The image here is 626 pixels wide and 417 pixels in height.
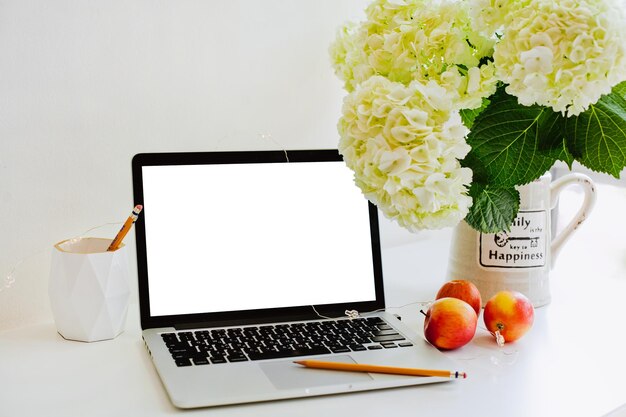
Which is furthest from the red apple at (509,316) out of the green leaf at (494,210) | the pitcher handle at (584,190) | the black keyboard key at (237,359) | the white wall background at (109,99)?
the white wall background at (109,99)

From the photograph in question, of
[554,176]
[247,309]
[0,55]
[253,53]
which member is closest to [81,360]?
[247,309]

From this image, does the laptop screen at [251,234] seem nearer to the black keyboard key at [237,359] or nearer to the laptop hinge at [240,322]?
the laptop hinge at [240,322]

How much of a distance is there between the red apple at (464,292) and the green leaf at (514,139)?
0.24 m

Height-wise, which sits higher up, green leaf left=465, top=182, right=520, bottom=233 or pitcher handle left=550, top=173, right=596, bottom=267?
green leaf left=465, top=182, right=520, bottom=233

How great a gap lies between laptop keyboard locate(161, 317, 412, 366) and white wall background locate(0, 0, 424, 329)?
227mm

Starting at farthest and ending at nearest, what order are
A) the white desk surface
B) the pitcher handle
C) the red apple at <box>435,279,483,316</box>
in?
the pitcher handle
the red apple at <box>435,279,483,316</box>
the white desk surface

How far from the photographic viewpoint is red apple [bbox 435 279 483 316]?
3.43 feet

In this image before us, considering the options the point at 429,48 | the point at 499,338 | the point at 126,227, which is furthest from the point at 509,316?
the point at 126,227

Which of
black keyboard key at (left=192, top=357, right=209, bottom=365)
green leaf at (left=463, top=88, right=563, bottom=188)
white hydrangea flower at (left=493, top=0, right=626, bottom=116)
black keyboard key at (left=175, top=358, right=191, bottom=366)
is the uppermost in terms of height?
white hydrangea flower at (left=493, top=0, right=626, bottom=116)

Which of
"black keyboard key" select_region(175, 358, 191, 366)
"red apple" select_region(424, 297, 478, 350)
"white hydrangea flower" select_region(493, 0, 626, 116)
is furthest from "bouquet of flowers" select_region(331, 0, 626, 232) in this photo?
"black keyboard key" select_region(175, 358, 191, 366)

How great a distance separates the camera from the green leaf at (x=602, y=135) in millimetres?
794

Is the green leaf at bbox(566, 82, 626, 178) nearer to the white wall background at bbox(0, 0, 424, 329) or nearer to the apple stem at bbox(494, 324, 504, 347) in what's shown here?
the apple stem at bbox(494, 324, 504, 347)

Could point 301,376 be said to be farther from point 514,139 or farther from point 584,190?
point 584,190

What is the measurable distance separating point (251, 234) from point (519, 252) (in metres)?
0.37
